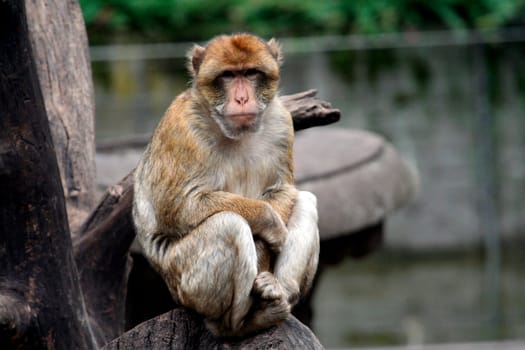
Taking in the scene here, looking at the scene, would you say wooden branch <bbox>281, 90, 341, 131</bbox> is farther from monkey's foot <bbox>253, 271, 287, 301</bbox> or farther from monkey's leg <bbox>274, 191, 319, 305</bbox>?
monkey's foot <bbox>253, 271, 287, 301</bbox>

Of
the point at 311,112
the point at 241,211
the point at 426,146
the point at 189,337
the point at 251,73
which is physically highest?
the point at 251,73

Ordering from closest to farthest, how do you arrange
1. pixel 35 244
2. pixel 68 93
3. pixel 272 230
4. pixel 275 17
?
pixel 35 244
pixel 272 230
pixel 68 93
pixel 275 17

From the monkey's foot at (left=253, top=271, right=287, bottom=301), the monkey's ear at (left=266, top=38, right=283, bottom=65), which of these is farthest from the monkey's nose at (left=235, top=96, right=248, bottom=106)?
the monkey's foot at (left=253, top=271, right=287, bottom=301)

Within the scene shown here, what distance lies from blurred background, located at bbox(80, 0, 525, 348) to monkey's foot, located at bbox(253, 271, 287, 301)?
7352 millimetres

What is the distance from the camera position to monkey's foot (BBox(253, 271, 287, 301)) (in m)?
5.26

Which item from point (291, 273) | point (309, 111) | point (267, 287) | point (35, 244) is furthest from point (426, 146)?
point (35, 244)

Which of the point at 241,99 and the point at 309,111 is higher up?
the point at 241,99

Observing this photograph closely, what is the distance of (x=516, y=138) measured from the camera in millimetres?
12984

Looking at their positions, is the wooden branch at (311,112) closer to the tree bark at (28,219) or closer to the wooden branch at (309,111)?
the wooden branch at (309,111)

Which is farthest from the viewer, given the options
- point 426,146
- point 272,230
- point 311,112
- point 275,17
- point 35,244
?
point 275,17

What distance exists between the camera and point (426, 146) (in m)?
12.9

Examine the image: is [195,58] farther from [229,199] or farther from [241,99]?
[229,199]

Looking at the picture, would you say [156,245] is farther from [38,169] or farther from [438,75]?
[438,75]

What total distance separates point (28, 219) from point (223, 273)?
106cm
